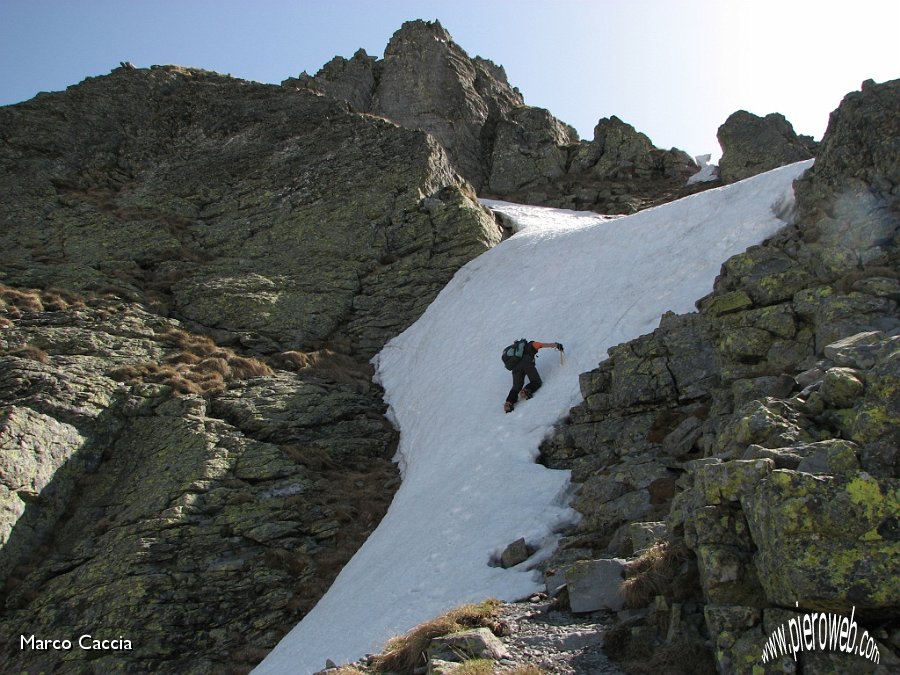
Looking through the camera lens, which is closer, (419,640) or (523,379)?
(419,640)

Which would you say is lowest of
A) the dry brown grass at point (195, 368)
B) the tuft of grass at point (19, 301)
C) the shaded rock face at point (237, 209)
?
the dry brown grass at point (195, 368)

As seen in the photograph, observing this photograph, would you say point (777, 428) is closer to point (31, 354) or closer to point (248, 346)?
point (31, 354)

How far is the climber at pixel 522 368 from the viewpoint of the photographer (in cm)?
2166

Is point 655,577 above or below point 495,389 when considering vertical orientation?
below

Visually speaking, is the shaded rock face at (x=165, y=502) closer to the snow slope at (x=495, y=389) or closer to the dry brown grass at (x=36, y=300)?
the dry brown grass at (x=36, y=300)

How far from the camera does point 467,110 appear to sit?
2498 inches

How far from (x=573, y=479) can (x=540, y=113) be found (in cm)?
5240

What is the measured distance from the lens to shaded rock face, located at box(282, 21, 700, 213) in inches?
2188

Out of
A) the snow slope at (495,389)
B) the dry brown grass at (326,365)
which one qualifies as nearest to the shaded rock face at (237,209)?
the dry brown grass at (326,365)

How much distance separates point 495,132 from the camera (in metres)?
63.7

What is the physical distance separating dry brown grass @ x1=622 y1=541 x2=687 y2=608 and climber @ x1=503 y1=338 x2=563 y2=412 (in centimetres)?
1146

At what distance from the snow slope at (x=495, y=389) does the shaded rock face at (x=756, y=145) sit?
82.3 ft

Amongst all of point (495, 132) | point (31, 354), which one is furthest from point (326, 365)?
point (495, 132)

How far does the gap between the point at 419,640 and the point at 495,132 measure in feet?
194
